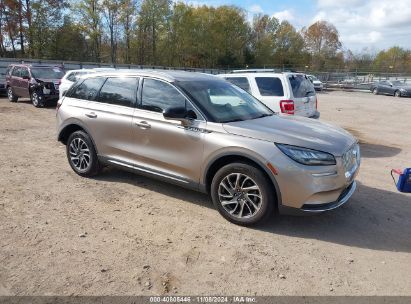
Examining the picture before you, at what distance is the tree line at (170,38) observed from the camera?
144 feet

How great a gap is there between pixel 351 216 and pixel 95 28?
53.0m

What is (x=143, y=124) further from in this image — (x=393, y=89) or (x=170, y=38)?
(x=170, y=38)

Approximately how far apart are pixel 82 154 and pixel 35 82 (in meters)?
11.3

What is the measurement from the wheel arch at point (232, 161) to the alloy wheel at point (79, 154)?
2.25m

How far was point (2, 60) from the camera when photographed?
23.2 metres

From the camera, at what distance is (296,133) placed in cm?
437

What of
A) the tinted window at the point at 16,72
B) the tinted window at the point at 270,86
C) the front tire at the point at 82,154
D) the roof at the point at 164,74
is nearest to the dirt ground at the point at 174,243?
the front tire at the point at 82,154

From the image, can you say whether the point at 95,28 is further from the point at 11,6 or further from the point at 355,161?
the point at 355,161

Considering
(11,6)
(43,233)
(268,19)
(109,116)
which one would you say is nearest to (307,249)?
(43,233)

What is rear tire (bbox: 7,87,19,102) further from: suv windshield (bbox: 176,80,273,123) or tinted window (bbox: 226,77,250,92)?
suv windshield (bbox: 176,80,273,123)

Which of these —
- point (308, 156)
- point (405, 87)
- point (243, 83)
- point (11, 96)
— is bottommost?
point (11, 96)

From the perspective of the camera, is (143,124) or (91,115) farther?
(91,115)

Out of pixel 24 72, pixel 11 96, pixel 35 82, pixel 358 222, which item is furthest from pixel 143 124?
pixel 11 96

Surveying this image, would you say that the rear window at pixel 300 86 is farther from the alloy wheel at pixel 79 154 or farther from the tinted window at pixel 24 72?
the tinted window at pixel 24 72
